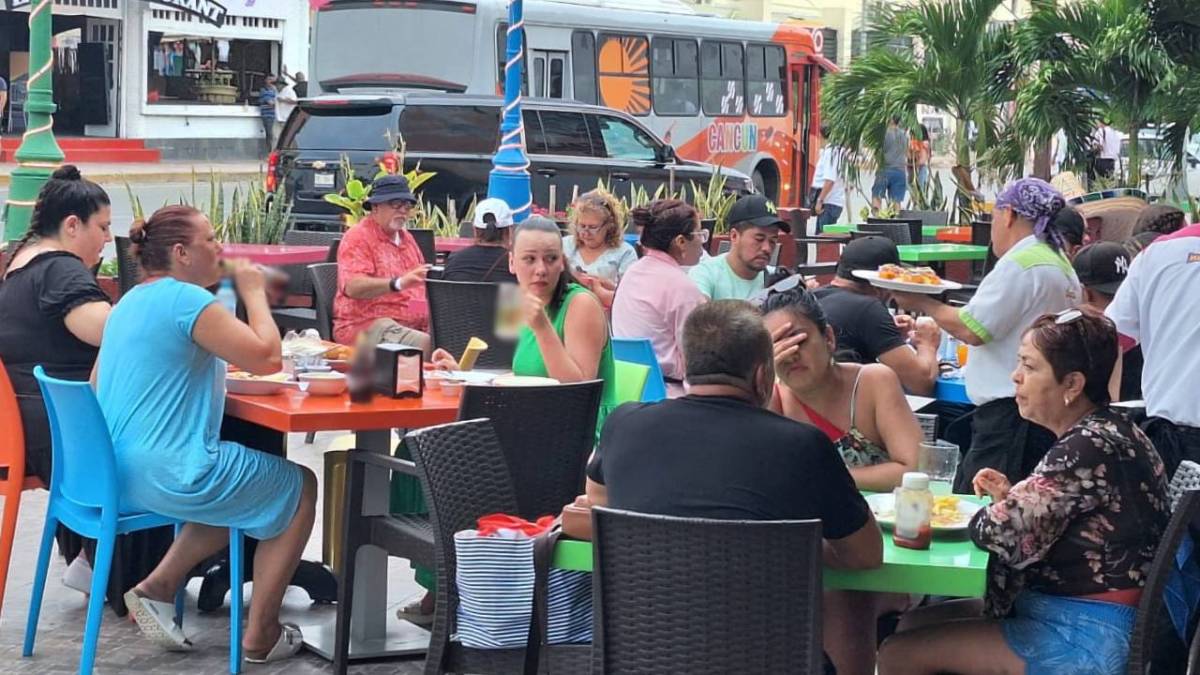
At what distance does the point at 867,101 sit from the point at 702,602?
527 inches

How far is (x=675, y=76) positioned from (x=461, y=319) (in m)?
17.6

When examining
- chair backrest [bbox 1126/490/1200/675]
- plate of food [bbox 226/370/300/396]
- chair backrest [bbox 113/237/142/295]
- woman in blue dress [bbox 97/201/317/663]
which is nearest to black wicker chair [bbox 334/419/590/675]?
woman in blue dress [bbox 97/201/317/663]

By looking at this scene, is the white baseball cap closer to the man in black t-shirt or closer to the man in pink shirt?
the man in pink shirt

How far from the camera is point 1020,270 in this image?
19.3 feet

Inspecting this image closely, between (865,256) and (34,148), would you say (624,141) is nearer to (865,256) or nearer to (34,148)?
(34,148)

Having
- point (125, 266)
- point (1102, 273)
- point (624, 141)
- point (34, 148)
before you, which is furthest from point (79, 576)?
A: point (624, 141)

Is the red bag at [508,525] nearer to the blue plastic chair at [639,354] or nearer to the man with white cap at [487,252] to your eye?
the blue plastic chair at [639,354]

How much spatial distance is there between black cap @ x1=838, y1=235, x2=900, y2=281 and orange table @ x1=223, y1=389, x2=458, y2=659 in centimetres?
171

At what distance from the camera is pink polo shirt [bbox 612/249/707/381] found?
7.13 m

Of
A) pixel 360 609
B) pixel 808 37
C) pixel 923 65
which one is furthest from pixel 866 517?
pixel 808 37

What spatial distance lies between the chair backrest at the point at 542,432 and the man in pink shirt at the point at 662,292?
1695 millimetres

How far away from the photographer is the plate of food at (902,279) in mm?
6133

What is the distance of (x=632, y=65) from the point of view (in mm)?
24156

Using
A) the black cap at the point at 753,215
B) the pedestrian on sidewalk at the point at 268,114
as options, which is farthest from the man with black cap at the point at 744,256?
the pedestrian on sidewalk at the point at 268,114
